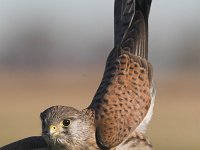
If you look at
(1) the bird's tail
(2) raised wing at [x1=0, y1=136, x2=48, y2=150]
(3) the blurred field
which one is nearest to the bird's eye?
(2) raised wing at [x1=0, y1=136, x2=48, y2=150]

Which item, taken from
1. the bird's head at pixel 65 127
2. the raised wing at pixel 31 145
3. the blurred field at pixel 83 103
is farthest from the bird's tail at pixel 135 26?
the blurred field at pixel 83 103

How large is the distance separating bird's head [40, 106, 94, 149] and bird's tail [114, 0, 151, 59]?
4.83 ft

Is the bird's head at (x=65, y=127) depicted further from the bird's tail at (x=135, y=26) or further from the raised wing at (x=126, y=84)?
the bird's tail at (x=135, y=26)

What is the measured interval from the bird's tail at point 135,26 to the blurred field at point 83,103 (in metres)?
6.35

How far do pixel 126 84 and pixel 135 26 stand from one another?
856 mm

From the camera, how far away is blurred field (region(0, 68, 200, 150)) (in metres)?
22.8

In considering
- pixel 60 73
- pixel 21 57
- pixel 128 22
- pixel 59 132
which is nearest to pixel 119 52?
pixel 128 22

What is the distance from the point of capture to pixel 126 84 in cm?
1364

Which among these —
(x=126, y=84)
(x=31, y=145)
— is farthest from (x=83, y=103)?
(x=31, y=145)

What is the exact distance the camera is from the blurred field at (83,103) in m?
22.8

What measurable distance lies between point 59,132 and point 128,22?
7.59 ft

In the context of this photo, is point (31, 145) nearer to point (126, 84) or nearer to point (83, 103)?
point (126, 84)

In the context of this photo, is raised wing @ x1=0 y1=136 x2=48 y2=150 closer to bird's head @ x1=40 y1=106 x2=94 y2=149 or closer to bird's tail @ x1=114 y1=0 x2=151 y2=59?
bird's head @ x1=40 y1=106 x2=94 y2=149

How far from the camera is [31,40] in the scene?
82250 mm
